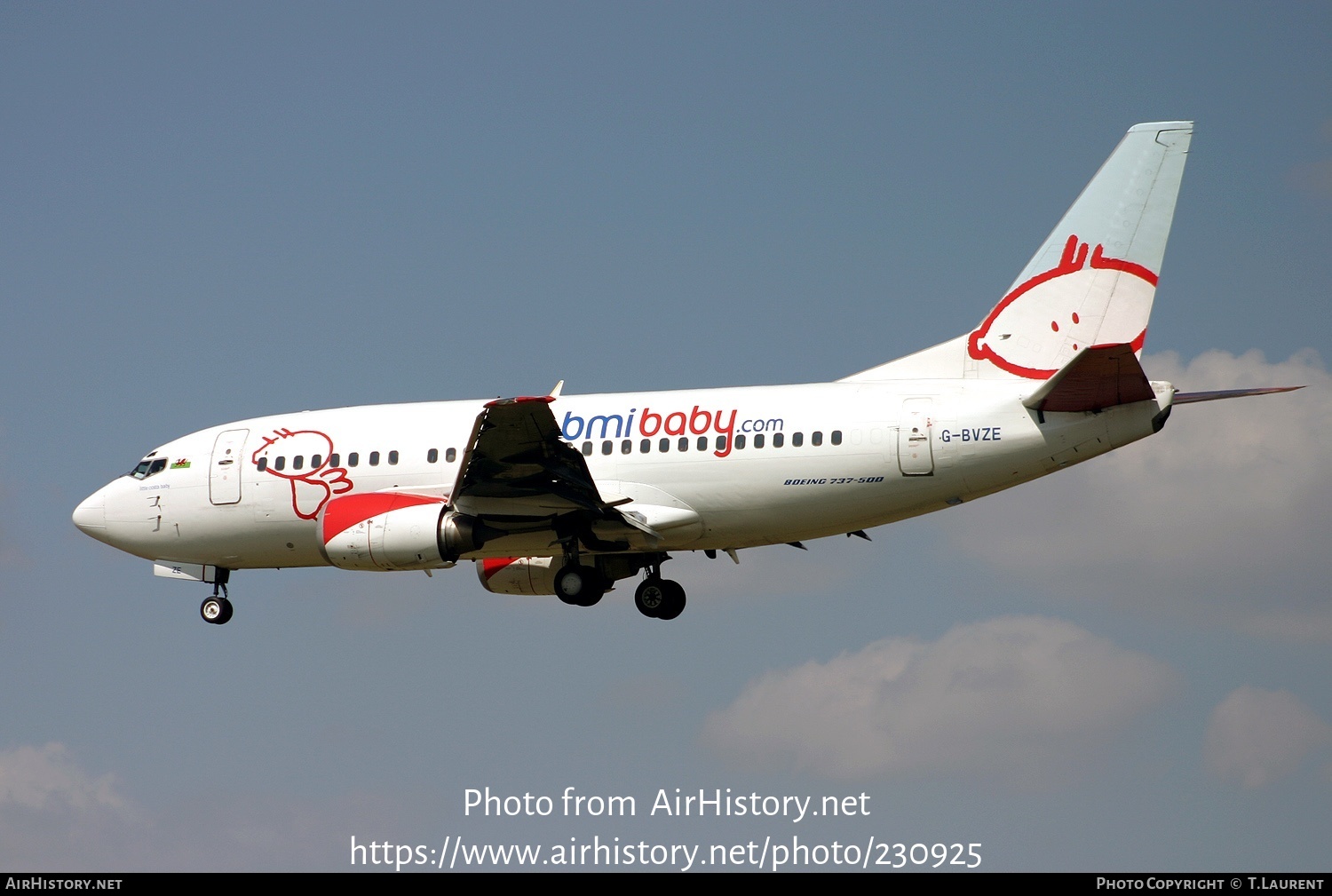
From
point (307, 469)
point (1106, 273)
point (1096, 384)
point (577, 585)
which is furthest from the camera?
point (307, 469)

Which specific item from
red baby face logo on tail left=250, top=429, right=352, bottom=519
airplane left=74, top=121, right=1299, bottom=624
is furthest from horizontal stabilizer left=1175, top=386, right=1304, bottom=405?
red baby face logo on tail left=250, top=429, right=352, bottom=519

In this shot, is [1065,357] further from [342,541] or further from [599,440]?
[342,541]

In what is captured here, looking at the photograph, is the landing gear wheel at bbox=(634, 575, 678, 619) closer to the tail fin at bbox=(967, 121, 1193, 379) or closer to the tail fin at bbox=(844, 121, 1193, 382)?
the tail fin at bbox=(844, 121, 1193, 382)

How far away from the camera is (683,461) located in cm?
3109

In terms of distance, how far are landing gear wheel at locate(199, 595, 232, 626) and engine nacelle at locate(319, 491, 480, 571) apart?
461 centimetres

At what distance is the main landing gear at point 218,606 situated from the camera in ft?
115

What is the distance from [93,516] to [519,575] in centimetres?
933

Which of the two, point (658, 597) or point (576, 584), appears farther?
point (658, 597)

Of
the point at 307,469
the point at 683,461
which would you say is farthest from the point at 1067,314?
the point at 307,469

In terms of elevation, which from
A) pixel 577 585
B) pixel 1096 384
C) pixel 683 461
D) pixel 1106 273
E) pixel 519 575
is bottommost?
pixel 577 585

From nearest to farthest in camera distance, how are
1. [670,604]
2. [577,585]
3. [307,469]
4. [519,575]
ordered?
1. [577,585]
2. [307,469]
3. [670,604]
4. [519,575]

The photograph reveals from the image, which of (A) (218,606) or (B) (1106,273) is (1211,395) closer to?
(B) (1106,273)

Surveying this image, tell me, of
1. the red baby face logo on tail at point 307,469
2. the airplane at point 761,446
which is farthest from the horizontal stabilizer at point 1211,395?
the red baby face logo on tail at point 307,469

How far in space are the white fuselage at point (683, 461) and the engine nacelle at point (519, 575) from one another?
350 centimetres
